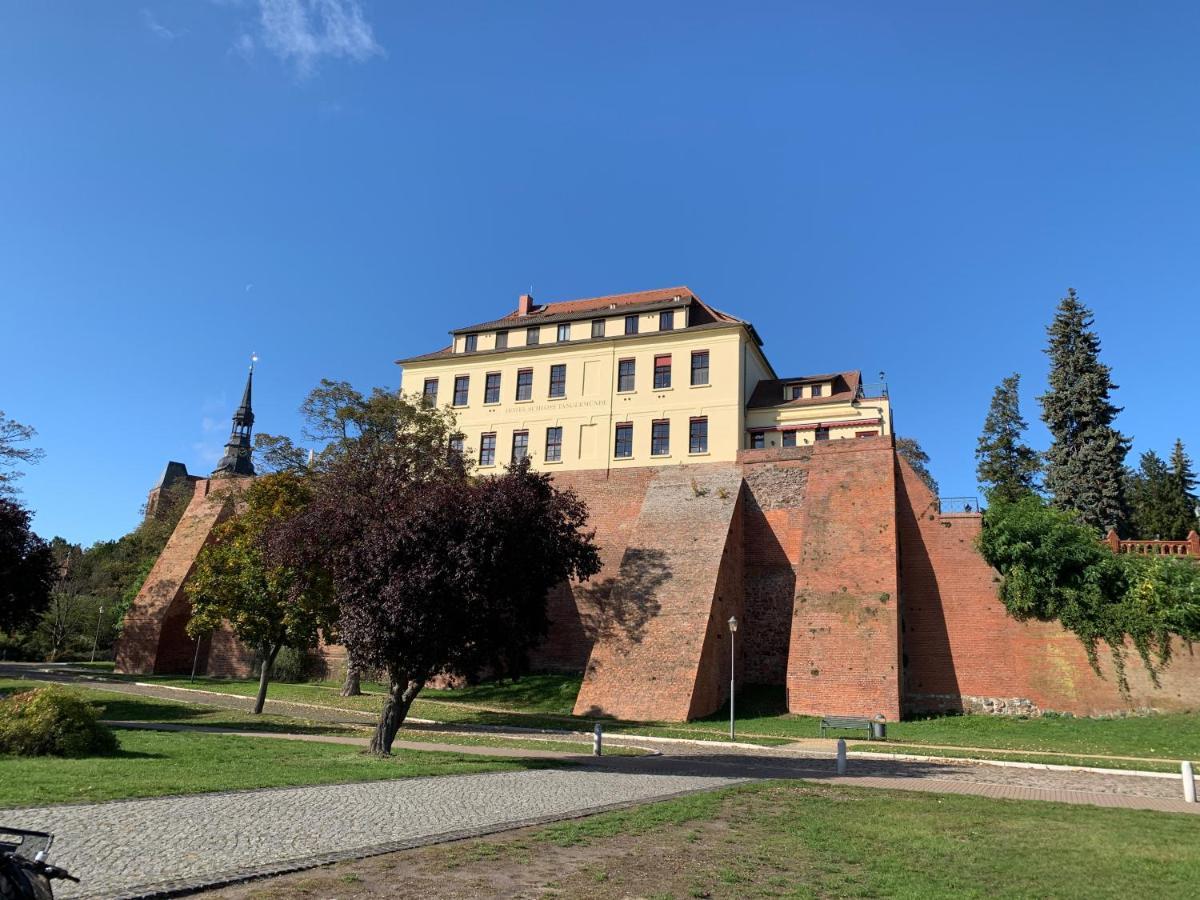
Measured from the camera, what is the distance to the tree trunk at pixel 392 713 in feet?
47.9

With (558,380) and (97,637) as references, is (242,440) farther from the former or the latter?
(558,380)

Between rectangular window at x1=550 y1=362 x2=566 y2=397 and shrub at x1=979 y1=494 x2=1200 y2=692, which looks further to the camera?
rectangular window at x1=550 y1=362 x2=566 y2=397

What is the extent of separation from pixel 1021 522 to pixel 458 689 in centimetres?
2107

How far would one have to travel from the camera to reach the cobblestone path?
5992 mm

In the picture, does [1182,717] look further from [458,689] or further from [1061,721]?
[458,689]

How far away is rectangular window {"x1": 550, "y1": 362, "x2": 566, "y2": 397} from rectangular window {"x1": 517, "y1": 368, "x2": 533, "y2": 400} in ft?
3.77

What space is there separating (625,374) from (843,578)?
15.4 metres

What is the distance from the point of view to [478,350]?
133 feet

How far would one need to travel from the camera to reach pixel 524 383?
39219 mm

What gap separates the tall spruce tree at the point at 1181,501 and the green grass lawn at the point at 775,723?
1892 cm

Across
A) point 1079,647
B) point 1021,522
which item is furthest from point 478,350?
point 1079,647

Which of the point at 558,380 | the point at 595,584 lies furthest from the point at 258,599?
the point at 558,380

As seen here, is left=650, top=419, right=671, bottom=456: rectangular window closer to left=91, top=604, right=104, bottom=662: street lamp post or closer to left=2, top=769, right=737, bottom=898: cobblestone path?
left=2, top=769, right=737, bottom=898: cobblestone path

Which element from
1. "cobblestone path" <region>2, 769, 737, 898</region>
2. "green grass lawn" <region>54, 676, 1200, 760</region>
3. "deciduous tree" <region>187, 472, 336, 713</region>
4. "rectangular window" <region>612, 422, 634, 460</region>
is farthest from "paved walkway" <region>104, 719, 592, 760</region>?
"rectangular window" <region>612, 422, 634, 460</region>
